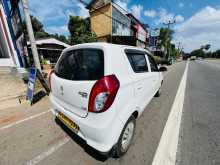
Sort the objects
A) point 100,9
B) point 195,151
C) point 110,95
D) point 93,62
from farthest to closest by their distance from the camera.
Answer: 1. point 100,9
2. point 195,151
3. point 93,62
4. point 110,95

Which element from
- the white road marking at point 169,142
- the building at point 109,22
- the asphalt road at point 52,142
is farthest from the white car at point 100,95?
the building at point 109,22

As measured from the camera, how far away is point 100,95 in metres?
1.59

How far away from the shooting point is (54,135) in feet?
8.64

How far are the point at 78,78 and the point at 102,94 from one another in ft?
1.66

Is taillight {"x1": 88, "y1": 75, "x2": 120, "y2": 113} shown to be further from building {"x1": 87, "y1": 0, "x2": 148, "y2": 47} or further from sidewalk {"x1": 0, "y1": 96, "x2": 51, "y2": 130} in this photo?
building {"x1": 87, "y1": 0, "x2": 148, "y2": 47}

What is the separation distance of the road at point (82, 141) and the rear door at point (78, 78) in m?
0.81

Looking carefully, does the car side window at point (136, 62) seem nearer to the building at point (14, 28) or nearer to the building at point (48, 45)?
the building at point (14, 28)

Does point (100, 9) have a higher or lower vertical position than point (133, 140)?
higher

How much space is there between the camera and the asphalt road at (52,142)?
2010 millimetres

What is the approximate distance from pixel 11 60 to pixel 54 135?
1044cm

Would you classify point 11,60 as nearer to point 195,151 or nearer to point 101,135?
point 101,135

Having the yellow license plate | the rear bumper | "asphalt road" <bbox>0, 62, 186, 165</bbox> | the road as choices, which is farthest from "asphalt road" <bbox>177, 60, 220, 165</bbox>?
the yellow license plate

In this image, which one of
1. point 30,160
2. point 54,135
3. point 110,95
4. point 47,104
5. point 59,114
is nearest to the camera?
point 110,95

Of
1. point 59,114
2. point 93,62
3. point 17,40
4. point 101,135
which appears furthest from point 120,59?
point 17,40
